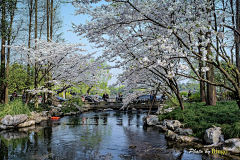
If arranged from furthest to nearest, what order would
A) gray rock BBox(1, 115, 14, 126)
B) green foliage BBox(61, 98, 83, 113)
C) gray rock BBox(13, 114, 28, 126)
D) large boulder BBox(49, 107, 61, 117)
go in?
green foliage BBox(61, 98, 83, 113)
large boulder BBox(49, 107, 61, 117)
gray rock BBox(13, 114, 28, 126)
gray rock BBox(1, 115, 14, 126)

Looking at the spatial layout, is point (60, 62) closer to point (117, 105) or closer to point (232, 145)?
point (232, 145)

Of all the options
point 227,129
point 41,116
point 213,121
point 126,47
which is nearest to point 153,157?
point 227,129

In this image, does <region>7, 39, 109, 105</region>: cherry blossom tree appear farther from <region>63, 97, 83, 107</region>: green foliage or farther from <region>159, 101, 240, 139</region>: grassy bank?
<region>159, 101, 240, 139</region>: grassy bank

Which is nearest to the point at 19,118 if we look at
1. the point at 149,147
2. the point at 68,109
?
the point at 68,109

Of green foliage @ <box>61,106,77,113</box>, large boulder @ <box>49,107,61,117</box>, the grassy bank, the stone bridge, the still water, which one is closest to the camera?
the still water

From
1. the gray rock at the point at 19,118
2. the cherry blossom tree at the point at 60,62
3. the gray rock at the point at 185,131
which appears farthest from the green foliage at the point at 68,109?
the gray rock at the point at 185,131

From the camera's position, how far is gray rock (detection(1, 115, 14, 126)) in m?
11.2

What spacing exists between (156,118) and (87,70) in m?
6.57

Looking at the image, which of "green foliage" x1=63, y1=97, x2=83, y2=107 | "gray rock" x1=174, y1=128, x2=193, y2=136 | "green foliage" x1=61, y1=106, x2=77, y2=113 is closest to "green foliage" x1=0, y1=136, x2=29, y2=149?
"gray rock" x1=174, y1=128, x2=193, y2=136

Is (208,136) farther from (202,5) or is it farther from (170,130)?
(202,5)

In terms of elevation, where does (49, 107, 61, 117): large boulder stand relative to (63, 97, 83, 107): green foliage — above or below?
below

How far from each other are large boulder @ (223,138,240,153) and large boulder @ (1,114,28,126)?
34.9ft

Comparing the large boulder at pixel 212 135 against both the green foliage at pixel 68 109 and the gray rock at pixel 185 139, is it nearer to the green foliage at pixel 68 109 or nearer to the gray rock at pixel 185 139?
the gray rock at pixel 185 139

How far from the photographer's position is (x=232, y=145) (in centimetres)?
615
